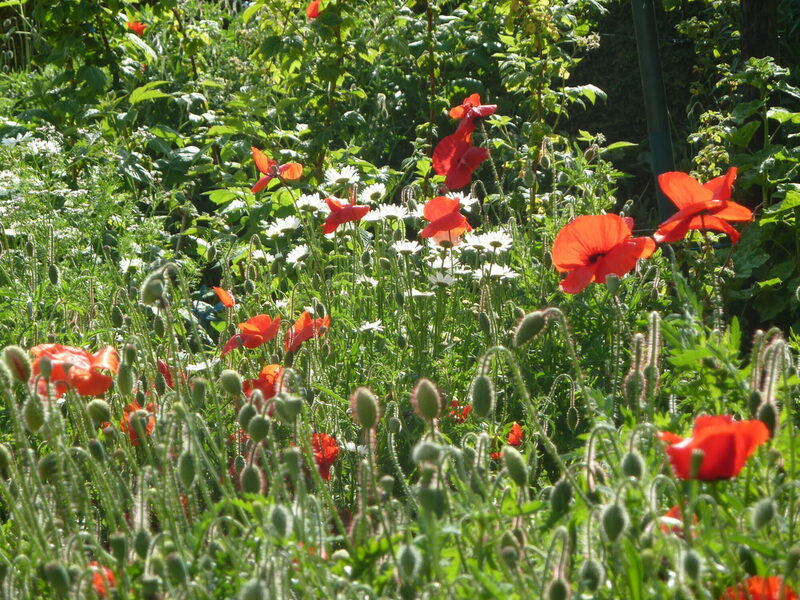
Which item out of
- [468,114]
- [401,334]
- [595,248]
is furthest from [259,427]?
[468,114]

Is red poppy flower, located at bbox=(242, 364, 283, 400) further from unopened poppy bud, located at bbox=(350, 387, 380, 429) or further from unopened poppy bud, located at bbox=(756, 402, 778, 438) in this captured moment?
unopened poppy bud, located at bbox=(756, 402, 778, 438)

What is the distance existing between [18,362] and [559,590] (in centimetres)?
86

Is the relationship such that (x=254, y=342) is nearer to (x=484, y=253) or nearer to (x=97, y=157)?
(x=484, y=253)

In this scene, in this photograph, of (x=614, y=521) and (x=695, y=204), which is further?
(x=695, y=204)

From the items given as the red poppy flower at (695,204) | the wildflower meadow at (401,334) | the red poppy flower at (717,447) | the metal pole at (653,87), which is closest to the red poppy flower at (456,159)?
the wildflower meadow at (401,334)

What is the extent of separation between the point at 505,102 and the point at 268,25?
5.02ft

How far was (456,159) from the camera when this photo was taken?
3.11 metres

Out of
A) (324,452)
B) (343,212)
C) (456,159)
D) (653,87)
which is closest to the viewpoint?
(324,452)

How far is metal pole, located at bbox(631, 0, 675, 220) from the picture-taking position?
11.7ft

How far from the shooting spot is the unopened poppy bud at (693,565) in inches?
42.0

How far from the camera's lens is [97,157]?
13.9 ft

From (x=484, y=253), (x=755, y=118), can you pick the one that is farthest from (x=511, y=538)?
(x=755, y=118)

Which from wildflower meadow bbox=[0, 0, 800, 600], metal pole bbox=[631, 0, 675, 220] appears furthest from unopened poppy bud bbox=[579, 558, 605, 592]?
metal pole bbox=[631, 0, 675, 220]

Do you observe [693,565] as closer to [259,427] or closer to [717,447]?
[717,447]
